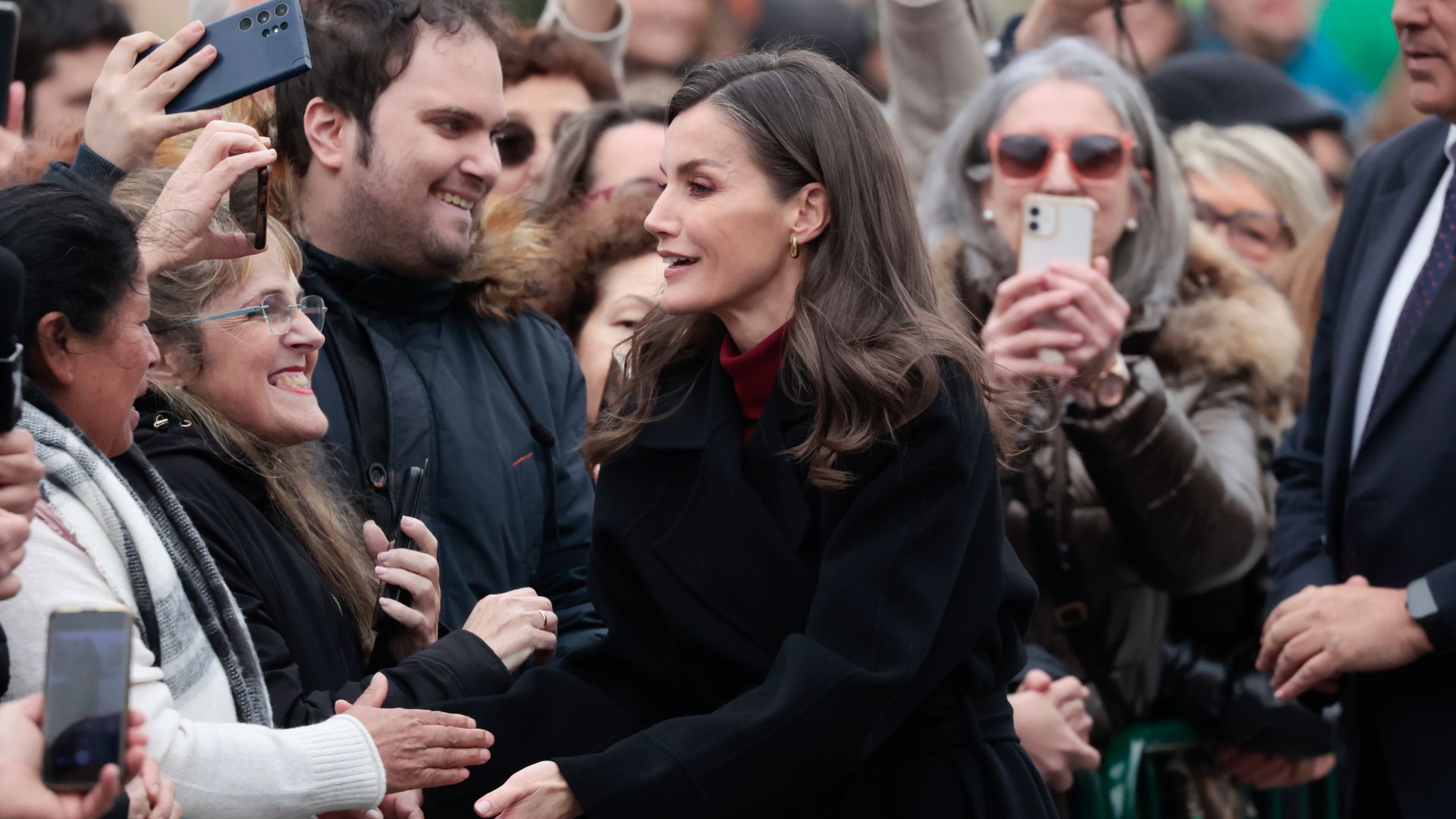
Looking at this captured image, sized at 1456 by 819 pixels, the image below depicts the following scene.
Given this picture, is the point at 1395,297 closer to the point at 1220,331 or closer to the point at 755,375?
the point at 1220,331

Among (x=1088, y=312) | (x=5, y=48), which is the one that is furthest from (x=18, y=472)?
(x=1088, y=312)

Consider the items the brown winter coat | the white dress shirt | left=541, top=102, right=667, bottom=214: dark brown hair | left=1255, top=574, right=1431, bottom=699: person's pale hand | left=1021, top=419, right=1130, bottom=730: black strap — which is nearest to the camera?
left=1255, top=574, right=1431, bottom=699: person's pale hand

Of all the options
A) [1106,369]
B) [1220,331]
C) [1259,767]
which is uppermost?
[1106,369]

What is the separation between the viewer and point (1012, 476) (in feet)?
13.6

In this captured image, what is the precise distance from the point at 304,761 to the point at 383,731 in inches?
6.5

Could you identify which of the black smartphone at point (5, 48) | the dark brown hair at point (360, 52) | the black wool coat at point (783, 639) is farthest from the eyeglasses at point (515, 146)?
the black wool coat at point (783, 639)

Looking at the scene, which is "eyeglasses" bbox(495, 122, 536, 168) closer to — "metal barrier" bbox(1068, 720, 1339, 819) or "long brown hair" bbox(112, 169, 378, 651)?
"long brown hair" bbox(112, 169, 378, 651)

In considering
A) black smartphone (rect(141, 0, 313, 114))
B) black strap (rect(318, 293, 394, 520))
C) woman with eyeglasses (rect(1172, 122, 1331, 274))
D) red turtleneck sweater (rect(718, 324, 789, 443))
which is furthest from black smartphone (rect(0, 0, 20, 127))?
woman with eyeglasses (rect(1172, 122, 1331, 274))

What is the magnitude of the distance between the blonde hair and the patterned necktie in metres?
2.51

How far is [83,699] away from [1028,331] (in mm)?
2508

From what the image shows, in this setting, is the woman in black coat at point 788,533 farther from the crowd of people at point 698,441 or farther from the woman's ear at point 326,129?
the woman's ear at point 326,129

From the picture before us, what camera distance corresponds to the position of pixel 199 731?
2266 mm

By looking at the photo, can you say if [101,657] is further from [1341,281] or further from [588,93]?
[588,93]

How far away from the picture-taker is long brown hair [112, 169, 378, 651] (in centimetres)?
284
